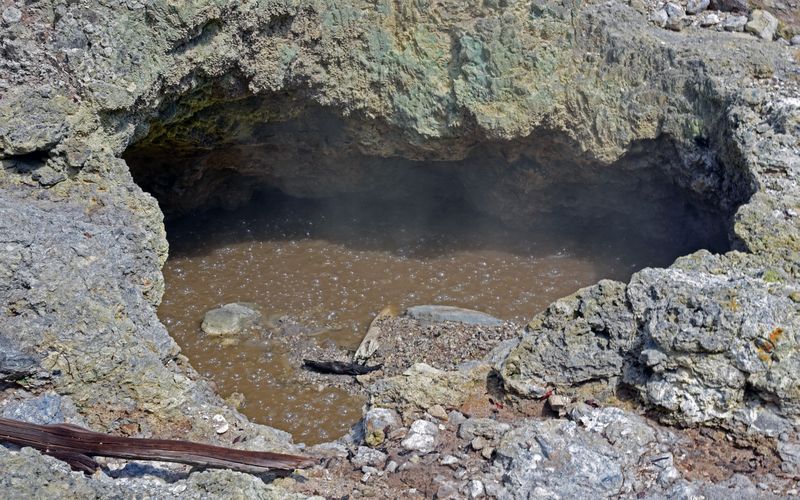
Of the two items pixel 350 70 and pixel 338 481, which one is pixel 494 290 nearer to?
A: pixel 350 70

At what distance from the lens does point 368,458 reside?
5727 mm

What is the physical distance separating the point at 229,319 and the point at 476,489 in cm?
424

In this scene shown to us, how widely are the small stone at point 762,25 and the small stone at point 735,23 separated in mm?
53

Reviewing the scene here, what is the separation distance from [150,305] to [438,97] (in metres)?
3.64

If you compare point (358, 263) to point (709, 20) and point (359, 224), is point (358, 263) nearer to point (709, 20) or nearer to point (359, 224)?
point (359, 224)

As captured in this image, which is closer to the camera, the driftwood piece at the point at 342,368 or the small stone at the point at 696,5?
the driftwood piece at the point at 342,368

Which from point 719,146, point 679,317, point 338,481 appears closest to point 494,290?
point 719,146

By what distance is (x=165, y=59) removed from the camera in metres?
7.20

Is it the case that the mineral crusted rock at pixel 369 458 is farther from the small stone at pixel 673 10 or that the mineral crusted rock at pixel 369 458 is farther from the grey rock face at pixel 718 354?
the small stone at pixel 673 10

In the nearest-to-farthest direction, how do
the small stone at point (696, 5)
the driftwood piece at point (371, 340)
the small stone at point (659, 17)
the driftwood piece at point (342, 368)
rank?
1. the driftwood piece at point (342, 368)
2. the driftwood piece at point (371, 340)
3. the small stone at point (659, 17)
4. the small stone at point (696, 5)

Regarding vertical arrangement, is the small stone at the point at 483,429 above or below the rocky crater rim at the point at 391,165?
below

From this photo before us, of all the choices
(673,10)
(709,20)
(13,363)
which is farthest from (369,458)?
(709,20)

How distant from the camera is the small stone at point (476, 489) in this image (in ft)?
17.4

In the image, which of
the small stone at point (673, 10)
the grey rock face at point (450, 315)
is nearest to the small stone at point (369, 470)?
the grey rock face at point (450, 315)
